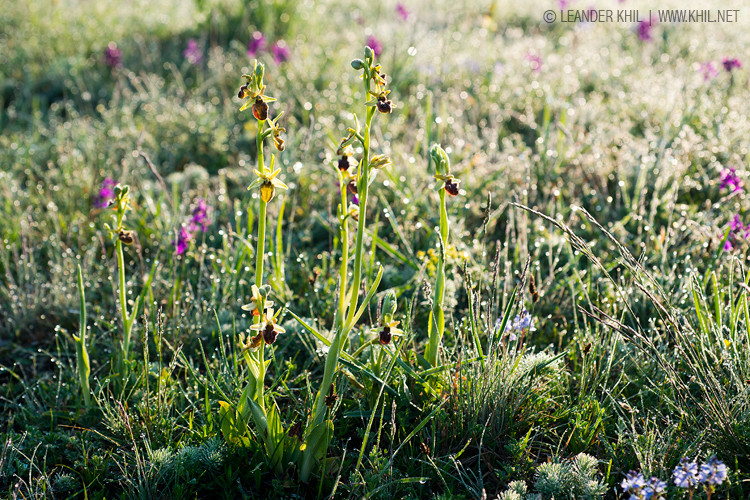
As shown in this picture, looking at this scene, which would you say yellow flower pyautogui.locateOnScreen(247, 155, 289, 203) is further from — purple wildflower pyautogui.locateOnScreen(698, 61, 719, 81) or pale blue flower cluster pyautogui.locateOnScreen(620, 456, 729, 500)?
purple wildflower pyautogui.locateOnScreen(698, 61, 719, 81)

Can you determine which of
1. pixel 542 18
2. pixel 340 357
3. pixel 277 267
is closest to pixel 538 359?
pixel 340 357

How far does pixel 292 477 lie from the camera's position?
1.79 meters

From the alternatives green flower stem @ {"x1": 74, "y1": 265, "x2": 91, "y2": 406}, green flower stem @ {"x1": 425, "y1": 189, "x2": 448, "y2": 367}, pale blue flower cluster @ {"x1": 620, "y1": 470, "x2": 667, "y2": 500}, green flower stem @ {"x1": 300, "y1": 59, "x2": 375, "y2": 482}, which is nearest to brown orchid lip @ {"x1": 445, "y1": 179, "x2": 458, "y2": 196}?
green flower stem @ {"x1": 425, "y1": 189, "x2": 448, "y2": 367}

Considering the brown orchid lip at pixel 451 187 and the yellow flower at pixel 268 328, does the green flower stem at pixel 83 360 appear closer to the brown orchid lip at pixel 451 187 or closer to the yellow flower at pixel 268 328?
the yellow flower at pixel 268 328

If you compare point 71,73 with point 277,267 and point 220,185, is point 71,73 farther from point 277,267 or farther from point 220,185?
point 277,267

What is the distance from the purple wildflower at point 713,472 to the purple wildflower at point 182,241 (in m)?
2.14

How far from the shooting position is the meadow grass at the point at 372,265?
69.7 inches

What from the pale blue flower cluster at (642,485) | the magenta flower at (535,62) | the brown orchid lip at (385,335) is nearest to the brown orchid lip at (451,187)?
the brown orchid lip at (385,335)

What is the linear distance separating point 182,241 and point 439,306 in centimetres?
142

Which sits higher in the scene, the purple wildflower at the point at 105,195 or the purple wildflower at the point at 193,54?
the purple wildflower at the point at 193,54

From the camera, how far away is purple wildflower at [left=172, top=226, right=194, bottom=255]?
2.76 m

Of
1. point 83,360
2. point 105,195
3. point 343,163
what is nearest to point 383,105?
point 343,163

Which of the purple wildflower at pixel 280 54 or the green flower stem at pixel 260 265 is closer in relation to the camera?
the green flower stem at pixel 260 265

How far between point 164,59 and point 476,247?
4.15 meters
